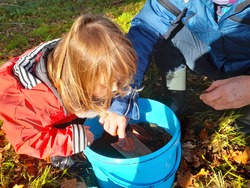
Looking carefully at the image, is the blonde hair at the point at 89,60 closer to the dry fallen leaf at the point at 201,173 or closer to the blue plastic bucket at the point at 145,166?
the blue plastic bucket at the point at 145,166

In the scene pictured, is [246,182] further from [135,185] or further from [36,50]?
[36,50]

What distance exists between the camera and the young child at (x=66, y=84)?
1.52m

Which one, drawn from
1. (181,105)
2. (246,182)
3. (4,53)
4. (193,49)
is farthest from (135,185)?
(4,53)

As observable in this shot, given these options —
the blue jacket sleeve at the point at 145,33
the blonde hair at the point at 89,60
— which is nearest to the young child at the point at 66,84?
the blonde hair at the point at 89,60

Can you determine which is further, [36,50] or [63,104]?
[36,50]

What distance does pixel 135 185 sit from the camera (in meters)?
1.75

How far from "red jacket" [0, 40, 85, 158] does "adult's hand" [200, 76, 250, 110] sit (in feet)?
2.56

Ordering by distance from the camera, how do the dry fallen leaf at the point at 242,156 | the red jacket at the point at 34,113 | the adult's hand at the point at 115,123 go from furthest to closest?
the dry fallen leaf at the point at 242,156 < the adult's hand at the point at 115,123 < the red jacket at the point at 34,113

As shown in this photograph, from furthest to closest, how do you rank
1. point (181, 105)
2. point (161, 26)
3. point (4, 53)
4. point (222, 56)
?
point (4, 53) < point (181, 105) < point (222, 56) < point (161, 26)

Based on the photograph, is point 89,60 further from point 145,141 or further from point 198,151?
point 198,151

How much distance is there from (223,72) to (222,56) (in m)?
0.13

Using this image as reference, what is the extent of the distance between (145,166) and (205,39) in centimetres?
94

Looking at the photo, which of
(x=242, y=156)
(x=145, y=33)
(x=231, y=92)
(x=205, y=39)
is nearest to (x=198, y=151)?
(x=242, y=156)

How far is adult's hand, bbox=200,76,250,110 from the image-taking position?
1.73 m
